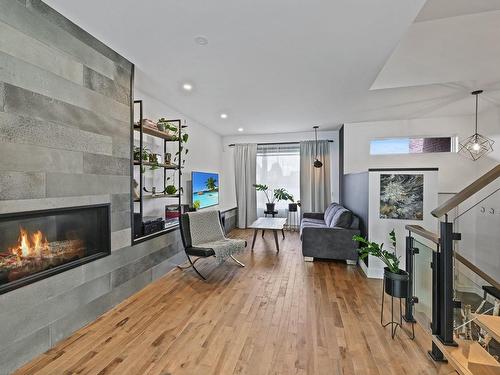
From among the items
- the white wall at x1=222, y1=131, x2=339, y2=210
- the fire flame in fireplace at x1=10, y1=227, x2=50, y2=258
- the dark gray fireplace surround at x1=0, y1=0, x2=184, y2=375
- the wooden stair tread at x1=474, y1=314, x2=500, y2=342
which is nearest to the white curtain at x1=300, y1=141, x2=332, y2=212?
the white wall at x1=222, y1=131, x2=339, y2=210

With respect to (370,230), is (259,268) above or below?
below

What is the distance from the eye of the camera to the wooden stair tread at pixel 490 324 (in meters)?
1.35

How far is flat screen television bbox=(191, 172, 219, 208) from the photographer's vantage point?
15.9 ft

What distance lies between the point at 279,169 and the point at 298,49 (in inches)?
170

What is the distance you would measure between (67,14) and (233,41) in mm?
1334

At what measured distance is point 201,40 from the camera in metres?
2.21

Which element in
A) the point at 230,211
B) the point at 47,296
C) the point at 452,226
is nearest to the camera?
the point at 452,226

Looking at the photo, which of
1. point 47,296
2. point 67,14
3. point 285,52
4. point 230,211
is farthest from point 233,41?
point 230,211

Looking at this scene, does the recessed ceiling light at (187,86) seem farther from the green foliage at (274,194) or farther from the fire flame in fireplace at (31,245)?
the green foliage at (274,194)

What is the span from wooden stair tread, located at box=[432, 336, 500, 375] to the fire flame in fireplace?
300 centimetres

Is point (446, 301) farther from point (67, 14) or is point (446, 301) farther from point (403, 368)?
point (67, 14)

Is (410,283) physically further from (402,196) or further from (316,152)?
(316,152)

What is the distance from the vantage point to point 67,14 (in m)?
1.92

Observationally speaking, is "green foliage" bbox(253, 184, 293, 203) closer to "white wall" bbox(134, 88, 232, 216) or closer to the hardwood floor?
"white wall" bbox(134, 88, 232, 216)
